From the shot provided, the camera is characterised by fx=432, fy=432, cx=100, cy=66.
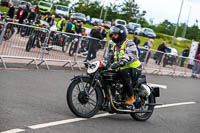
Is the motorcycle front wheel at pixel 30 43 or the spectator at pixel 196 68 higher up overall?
the motorcycle front wheel at pixel 30 43

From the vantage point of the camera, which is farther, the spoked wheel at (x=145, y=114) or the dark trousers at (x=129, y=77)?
the spoked wheel at (x=145, y=114)

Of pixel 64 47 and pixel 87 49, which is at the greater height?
pixel 64 47

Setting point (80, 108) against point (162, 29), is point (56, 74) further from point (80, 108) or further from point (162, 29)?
point (162, 29)

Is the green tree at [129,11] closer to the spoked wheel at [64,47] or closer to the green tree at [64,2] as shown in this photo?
the green tree at [64,2]

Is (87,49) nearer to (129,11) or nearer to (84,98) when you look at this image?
(84,98)

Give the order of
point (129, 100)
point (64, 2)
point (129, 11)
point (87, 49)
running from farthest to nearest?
point (64, 2) → point (129, 11) → point (87, 49) → point (129, 100)

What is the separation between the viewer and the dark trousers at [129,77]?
7527 millimetres

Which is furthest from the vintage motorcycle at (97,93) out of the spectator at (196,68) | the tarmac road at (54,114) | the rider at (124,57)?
the spectator at (196,68)

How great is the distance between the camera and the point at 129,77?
24.9ft

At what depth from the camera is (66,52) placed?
15.0 metres

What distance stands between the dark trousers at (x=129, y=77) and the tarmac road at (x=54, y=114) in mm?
618

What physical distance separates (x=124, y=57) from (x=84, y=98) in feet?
3.30

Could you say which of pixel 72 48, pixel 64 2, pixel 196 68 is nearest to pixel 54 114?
pixel 72 48

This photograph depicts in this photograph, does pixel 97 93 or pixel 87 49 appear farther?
pixel 87 49
